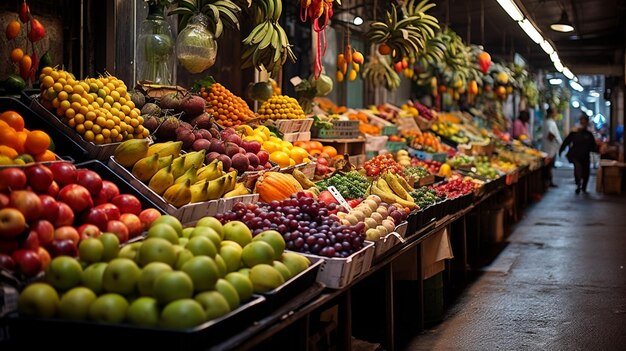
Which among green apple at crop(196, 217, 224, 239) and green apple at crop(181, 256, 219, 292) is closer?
green apple at crop(181, 256, 219, 292)

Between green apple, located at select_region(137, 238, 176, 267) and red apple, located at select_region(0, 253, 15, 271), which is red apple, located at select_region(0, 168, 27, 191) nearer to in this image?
red apple, located at select_region(0, 253, 15, 271)

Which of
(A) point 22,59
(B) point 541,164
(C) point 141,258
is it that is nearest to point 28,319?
(C) point 141,258

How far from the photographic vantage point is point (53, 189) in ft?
11.4

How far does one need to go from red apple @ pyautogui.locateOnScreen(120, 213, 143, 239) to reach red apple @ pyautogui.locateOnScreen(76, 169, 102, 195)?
0.17 meters

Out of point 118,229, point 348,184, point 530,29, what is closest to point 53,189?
point 118,229

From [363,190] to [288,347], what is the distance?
2652 mm

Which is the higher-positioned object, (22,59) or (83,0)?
(83,0)

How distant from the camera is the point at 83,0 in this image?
6.41 m

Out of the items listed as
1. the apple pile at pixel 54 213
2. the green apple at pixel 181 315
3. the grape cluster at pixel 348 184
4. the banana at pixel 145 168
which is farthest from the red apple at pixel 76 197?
the grape cluster at pixel 348 184

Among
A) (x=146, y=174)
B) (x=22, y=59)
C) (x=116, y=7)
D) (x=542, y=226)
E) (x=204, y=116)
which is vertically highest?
(x=116, y=7)

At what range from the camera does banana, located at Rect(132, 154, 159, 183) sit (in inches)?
166

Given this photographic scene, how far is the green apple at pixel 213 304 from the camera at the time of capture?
2.84 m

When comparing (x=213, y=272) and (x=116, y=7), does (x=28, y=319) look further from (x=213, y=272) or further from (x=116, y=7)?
(x=116, y=7)

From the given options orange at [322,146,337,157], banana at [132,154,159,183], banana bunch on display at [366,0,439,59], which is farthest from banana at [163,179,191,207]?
banana bunch on display at [366,0,439,59]
